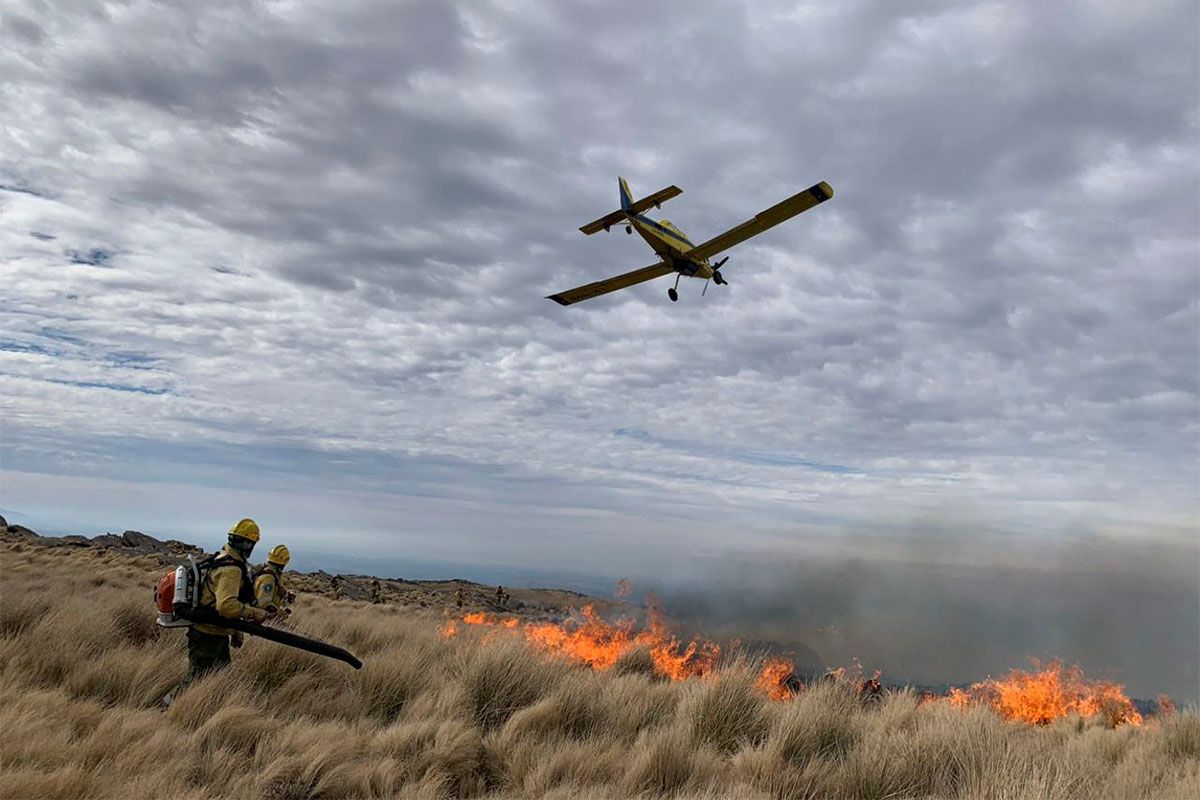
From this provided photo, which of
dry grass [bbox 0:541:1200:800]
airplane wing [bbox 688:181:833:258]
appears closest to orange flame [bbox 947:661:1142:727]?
dry grass [bbox 0:541:1200:800]

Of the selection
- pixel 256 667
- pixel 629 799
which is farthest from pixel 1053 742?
pixel 256 667

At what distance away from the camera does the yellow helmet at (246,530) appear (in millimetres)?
7633

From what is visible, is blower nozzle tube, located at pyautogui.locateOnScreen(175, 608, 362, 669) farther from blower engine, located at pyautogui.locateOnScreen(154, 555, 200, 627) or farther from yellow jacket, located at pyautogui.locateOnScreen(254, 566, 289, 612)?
yellow jacket, located at pyautogui.locateOnScreen(254, 566, 289, 612)

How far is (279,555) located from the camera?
791cm

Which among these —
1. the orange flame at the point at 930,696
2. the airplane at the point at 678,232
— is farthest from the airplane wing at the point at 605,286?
the orange flame at the point at 930,696

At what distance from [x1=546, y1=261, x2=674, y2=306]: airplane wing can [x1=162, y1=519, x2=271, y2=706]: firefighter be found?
47.5 ft

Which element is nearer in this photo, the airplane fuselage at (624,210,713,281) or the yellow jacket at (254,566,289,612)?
the yellow jacket at (254,566,289,612)

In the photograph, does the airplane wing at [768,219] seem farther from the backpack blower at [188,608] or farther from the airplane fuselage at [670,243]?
the backpack blower at [188,608]

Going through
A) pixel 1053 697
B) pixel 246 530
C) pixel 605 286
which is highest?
pixel 605 286

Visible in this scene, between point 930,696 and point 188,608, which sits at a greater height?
point 188,608

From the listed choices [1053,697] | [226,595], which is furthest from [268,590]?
[1053,697]

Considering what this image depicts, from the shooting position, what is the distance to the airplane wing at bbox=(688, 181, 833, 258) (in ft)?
52.3

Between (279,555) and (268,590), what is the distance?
0.42 meters

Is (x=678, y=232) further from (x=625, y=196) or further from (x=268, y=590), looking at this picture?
(x=268, y=590)
